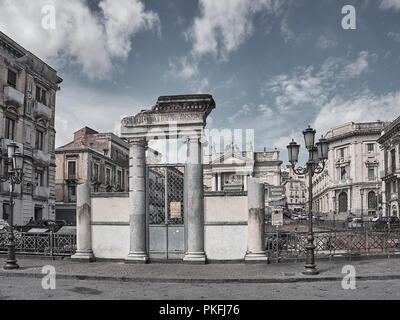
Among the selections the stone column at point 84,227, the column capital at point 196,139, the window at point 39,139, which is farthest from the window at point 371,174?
the stone column at point 84,227

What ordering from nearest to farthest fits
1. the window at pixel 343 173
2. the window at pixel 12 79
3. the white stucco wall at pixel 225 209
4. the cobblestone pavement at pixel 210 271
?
1. the cobblestone pavement at pixel 210 271
2. the white stucco wall at pixel 225 209
3. the window at pixel 12 79
4. the window at pixel 343 173

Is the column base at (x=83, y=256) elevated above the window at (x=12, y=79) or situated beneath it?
situated beneath

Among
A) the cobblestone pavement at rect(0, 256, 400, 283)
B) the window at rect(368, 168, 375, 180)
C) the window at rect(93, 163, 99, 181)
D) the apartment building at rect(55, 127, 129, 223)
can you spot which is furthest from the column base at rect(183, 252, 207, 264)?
the window at rect(368, 168, 375, 180)

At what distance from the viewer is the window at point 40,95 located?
33.1m

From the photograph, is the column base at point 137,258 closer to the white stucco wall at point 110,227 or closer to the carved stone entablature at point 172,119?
the white stucco wall at point 110,227

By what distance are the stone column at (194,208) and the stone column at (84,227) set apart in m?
3.34

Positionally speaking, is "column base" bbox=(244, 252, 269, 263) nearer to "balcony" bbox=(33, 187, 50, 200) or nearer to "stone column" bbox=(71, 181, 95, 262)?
"stone column" bbox=(71, 181, 95, 262)

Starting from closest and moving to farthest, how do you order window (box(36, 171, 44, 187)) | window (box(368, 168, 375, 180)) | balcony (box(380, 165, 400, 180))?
window (box(36, 171, 44, 187)), balcony (box(380, 165, 400, 180)), window (box(368, 168, 375, 180))

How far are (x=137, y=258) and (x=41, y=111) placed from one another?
79.9 feet

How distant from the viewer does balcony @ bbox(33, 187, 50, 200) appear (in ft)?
104

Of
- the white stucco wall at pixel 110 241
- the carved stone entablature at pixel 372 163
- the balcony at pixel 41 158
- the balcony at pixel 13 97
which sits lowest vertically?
the white stucco wall at pixel 110 241

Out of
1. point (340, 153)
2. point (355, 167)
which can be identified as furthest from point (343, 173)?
point (355, 167)

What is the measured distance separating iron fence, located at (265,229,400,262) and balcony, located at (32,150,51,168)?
24.6 metres
